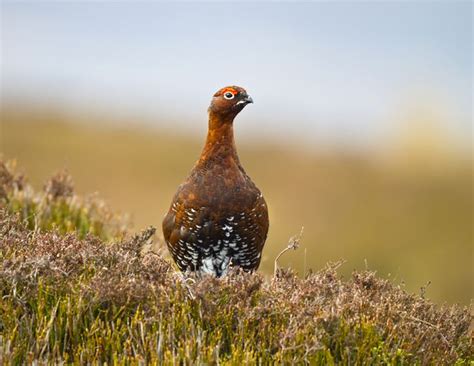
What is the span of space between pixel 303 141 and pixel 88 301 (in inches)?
787

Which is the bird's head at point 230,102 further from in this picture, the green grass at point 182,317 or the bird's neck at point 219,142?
the green grass at point 182,317

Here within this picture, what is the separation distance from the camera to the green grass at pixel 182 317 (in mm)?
4293

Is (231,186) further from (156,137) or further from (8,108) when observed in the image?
(8,108)

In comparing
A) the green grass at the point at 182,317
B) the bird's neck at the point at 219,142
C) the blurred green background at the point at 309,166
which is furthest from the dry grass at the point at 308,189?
the green grass at the point at 182,317

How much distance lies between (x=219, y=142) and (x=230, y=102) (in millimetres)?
321

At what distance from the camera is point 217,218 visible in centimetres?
596

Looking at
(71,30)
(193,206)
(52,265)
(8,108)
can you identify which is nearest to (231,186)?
(193,206)

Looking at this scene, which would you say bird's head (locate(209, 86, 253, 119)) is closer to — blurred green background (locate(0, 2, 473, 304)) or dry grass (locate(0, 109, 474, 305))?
blurred green background (locate(0, 2, 473, 304))

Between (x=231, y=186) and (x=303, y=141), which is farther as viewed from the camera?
(x=303, y=141)

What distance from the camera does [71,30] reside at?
195m

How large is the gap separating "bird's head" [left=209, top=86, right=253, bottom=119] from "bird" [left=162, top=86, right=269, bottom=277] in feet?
0.09

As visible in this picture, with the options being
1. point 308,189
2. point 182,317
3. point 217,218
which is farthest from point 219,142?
point 308,189

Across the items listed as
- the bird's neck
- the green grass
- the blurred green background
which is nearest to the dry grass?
the blurred green background

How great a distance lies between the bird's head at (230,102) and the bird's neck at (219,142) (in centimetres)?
4
